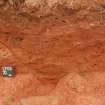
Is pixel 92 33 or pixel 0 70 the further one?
pixel 0 70

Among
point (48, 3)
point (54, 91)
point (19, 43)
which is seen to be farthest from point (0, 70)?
point (48, 3)

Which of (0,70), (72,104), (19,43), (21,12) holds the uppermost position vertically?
(21,12)

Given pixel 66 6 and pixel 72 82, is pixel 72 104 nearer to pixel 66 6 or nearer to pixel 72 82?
pixel 72 82

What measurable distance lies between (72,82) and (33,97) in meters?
0.49

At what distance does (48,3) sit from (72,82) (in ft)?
3.27

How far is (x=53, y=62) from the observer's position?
13.8 ft

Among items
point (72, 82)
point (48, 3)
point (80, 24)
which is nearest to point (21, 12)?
point (48, 3)

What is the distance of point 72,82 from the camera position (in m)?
4.23

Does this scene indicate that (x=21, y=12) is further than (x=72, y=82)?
No

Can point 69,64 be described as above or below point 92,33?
below

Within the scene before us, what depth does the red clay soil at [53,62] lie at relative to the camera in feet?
13.2

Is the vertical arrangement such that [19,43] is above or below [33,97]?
above

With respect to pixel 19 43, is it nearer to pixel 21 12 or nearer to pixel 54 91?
pixel 21 12

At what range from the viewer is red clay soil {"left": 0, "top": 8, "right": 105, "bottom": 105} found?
13.2 ft
